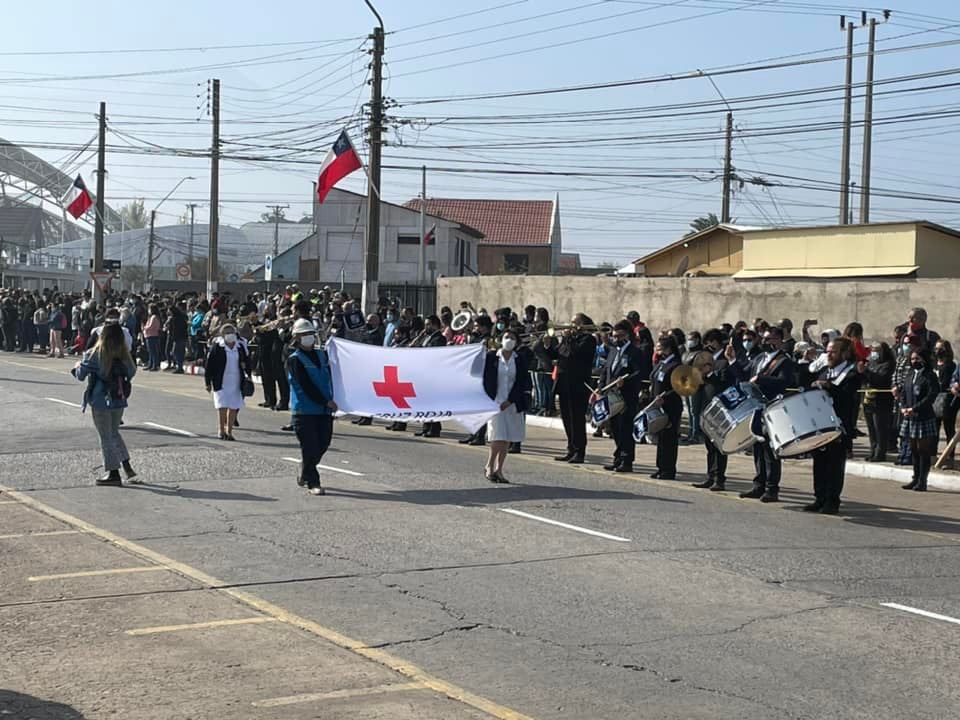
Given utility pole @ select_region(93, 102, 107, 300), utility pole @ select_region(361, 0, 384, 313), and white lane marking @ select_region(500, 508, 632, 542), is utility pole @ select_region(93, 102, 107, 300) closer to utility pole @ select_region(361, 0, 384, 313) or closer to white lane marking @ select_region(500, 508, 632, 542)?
utility pole @ select_region(361, 0, 384, 313)

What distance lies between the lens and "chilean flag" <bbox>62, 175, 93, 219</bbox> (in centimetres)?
5122

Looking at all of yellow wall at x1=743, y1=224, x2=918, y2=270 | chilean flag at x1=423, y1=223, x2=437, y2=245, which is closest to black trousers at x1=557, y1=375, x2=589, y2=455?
yellow wall at x1=743, y1=224, x2=918, y2=270

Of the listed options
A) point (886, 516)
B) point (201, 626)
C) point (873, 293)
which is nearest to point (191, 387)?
point (873, 293)

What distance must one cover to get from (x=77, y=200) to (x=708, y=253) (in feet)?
79.0

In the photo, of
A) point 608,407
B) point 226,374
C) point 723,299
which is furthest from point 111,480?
point 723,299

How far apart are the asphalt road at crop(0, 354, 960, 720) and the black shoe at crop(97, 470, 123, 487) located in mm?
406

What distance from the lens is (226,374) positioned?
1991cm

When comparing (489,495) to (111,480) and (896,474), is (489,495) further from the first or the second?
(896,474)

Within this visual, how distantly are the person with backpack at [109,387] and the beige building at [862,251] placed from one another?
18284 millimetres

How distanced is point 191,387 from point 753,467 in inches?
619

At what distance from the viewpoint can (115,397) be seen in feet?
49.4

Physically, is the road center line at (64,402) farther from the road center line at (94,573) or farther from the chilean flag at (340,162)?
the road center line at (94,573)

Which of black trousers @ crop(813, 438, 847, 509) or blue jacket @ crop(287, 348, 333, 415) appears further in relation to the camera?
blue jacket @ crop(287, 348, 333, 415)

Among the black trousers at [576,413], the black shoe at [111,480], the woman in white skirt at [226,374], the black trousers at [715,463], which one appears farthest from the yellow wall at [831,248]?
the black shoe at [111,480]
